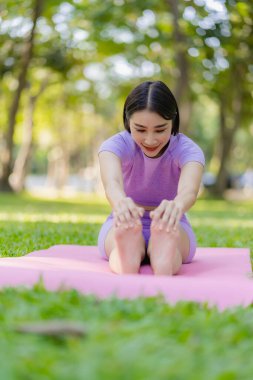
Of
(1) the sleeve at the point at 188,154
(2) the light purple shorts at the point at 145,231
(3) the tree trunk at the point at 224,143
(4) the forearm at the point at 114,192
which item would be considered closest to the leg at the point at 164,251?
(4) the forearm at the point at 114,192

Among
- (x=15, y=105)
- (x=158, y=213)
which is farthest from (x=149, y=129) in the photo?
(x=15, y=105)

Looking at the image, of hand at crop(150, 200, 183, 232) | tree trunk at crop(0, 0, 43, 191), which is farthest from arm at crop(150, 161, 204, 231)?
tree trunk at crop(0, 0, 43, 191)

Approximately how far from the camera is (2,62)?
17.5 m

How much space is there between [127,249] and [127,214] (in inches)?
8.4

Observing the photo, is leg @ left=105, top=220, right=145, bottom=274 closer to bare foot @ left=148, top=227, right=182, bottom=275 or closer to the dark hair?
bare foot @ left=148, top=227, right=182, bottom=275

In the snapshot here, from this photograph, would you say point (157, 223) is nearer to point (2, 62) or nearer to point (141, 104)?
point (141, 104)

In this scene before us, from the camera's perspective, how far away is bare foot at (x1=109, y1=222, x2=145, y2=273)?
10.7ft

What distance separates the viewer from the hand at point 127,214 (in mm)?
3227

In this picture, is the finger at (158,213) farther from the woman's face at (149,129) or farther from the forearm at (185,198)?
the woman's face at (149,129)

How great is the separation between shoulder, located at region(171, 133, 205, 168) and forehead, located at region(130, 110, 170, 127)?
1.05ft

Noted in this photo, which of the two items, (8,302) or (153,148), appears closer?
(8,302)

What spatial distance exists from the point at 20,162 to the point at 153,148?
19027 mm

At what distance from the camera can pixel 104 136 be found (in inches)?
→ 1224

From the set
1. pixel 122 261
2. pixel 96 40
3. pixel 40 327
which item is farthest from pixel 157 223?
pixel 96 40
